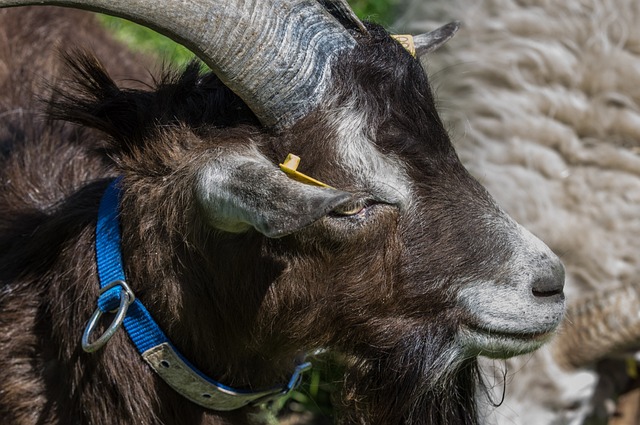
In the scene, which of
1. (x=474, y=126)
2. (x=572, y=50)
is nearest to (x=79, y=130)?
(x=474, y=126)

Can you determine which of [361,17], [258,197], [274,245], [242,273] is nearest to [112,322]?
[242,273]

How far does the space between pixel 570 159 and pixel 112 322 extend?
3325 mm

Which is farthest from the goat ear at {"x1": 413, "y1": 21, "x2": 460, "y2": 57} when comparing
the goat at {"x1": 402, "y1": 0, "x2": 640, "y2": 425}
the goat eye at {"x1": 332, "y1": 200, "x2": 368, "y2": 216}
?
the goat at {"x1": 402, "y1": 0, "x2": 640, "y2": 425}

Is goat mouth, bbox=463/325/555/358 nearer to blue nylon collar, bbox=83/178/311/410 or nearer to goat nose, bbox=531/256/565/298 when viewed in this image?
goat nose, bbox=531/256/565/298

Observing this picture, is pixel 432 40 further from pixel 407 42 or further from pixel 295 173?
pixel 295 173

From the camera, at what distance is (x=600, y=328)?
18.0ft

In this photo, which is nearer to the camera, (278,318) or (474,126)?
(278,318)

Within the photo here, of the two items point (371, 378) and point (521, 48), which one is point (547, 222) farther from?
point (371, 378)

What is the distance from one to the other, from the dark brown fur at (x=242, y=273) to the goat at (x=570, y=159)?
2.37 m

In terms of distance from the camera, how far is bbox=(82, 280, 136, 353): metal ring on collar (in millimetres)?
3059

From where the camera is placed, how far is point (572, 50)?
5.61 m

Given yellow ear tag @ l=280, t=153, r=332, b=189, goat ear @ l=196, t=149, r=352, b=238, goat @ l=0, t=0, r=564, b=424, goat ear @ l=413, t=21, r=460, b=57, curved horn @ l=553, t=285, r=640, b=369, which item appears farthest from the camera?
curved horn @ l=553, t=285, r=640, b=369

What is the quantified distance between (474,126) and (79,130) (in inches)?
98.6

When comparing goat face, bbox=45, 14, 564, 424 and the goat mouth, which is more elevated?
goat face, bbox=45, 14, 564, 424
